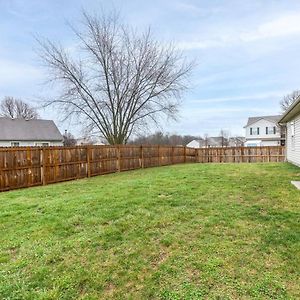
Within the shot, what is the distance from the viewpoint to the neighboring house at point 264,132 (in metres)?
39.8

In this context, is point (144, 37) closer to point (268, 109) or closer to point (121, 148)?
point (121, 148)

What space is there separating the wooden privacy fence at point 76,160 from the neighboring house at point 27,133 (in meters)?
17.1

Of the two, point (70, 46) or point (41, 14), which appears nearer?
point (41, 14)

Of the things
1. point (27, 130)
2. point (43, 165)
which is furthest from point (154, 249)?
point (27, 130)

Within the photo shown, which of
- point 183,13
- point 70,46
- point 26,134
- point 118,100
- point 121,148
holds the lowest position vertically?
point 121,148

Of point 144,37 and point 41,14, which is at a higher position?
point 144,37

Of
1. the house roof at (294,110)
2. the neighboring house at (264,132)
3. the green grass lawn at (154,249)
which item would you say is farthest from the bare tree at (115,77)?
the neighboring house at (264,132)

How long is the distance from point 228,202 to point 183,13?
8.59 m

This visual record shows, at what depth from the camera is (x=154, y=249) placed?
3.50 m

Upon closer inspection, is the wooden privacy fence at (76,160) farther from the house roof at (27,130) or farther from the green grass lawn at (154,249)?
the house roof at (27,130)

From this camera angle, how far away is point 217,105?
3144 centimetres

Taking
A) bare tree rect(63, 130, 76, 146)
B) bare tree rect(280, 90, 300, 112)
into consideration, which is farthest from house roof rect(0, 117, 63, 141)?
bare tree rect(280, 90, 300, 112)

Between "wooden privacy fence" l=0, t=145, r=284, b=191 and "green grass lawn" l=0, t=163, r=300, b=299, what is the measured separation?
401 centimetres

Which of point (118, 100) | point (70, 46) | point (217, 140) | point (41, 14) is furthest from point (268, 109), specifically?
point (41, 14)
